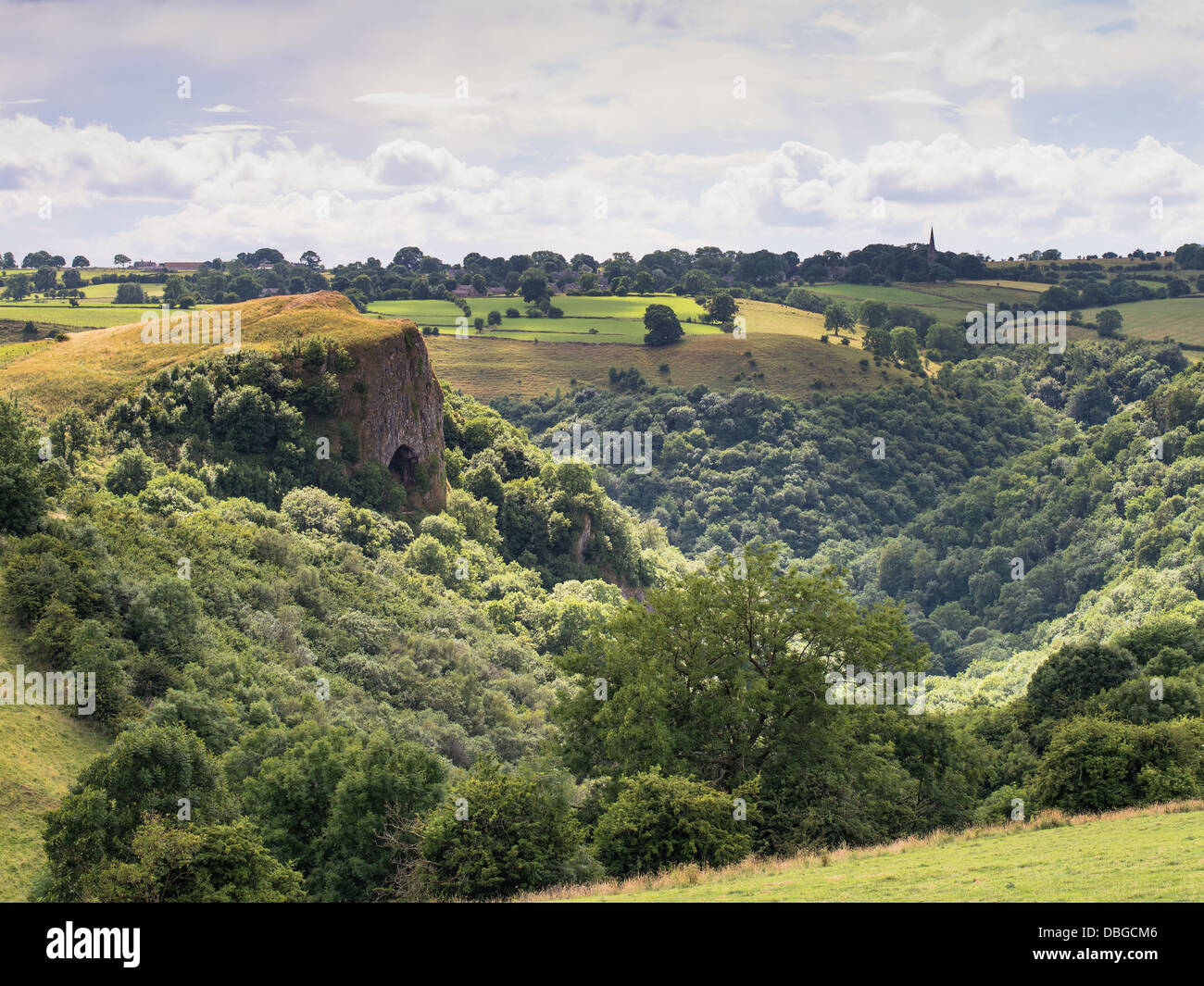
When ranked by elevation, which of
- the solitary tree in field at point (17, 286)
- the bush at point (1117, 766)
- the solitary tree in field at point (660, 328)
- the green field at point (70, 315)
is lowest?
the bush at point (1117, 766)

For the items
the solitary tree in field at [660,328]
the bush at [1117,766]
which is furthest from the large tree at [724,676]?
the solitary tree in field at [660,328]

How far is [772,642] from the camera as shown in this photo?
1374 inches

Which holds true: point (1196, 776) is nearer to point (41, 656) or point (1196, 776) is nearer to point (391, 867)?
point (391, 867)

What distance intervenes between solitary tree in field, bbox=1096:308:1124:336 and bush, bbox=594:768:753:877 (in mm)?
189865

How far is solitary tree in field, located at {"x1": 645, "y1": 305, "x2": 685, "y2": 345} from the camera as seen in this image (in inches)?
7028

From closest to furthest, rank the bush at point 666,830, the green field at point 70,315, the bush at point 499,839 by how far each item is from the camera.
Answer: the bush at point 499,839
the bush at point 666,830
the green field at point 70,315

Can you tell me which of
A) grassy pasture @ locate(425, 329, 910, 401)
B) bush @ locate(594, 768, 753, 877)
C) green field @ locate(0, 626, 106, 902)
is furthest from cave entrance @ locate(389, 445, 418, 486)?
grassy pasture @ locate(425, 329, 910, 401)

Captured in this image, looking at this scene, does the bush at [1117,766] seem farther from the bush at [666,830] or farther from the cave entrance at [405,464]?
the cave entrance at [405,464]

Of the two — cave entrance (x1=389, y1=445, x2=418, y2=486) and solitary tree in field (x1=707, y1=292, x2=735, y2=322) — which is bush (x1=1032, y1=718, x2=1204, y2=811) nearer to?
cave entrance (x1=389, y1=445, x2=418, y2=486)

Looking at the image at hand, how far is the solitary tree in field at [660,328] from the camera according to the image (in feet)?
586

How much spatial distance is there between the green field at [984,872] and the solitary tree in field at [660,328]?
5939 inches
